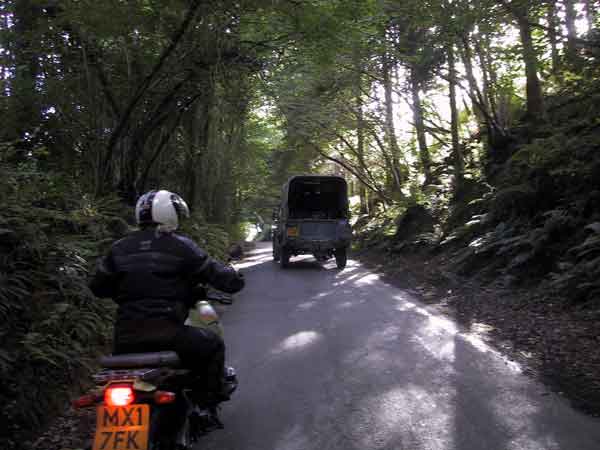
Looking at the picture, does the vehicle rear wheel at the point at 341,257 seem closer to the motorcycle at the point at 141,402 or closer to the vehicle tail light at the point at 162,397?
the motorcycle at the point at 141,402

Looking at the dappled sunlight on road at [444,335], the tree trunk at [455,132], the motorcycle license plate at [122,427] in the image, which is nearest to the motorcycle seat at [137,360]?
the motorcycle license plate at [122,427]

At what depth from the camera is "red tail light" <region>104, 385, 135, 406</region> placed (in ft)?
9.64

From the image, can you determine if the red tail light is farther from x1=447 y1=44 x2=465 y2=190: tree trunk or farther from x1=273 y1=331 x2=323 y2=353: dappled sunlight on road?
x1=447 y1=44 x2=465 y2=190: tree trunk

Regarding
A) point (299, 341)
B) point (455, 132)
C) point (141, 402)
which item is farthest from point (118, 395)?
point (455, 132)

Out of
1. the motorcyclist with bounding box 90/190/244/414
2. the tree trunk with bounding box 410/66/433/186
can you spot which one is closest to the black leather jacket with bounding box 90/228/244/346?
the motorcyclist with bounding box 90/190/244/414

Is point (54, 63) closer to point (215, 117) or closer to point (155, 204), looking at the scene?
point (215, 117)

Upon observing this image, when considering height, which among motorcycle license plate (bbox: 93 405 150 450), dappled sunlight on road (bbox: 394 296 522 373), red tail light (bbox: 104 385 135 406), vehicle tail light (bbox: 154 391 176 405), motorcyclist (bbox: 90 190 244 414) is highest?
motorcyclist (bbox: 90 190 244 414)

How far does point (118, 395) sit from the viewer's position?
295 centimetres

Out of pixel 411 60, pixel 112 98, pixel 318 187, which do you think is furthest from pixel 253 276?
pixel 411 60

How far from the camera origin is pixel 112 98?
1103 centimetres

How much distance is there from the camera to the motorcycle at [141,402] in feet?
9.36

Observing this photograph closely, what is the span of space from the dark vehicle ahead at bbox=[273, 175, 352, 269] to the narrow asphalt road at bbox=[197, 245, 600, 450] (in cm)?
904

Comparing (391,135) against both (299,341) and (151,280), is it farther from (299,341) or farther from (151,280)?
(151,280)

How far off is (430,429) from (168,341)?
82.4 inches
